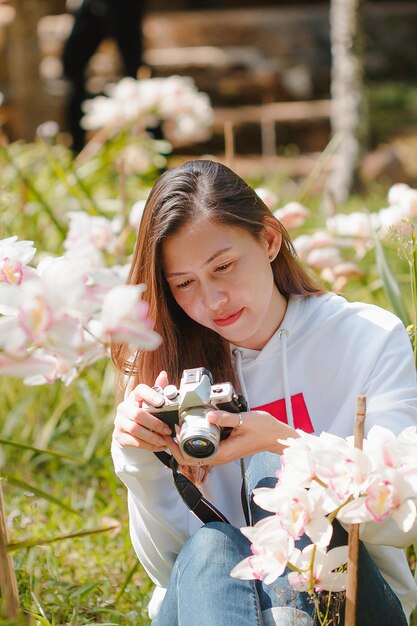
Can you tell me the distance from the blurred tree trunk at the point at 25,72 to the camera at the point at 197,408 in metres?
4.80

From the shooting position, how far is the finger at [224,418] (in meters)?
1.41

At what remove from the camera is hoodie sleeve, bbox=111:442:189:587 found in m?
1.68

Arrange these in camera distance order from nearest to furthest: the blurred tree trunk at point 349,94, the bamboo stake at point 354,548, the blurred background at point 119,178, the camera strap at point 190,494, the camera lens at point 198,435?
the bamboo stake at point 354,548, the camera lens at point 198,435, the camera strap at point 190,494, the blurred background at point 119,178, the blurred tree trunk at point 349,94

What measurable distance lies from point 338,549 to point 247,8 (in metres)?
7.42

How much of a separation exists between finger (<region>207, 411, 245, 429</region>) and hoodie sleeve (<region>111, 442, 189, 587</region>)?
0.28 metres

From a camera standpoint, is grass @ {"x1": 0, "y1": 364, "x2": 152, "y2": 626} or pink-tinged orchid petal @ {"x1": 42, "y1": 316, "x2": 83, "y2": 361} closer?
pink-tinged orchid petal @ {"x1": 42, "y1": 316, "x2": 83, "y2": 361}

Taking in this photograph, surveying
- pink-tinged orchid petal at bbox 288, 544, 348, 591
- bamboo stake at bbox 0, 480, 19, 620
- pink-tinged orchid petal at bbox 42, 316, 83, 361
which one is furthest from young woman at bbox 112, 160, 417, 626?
pink-tinged orchid petal at bbox 42, 316, 83, 361

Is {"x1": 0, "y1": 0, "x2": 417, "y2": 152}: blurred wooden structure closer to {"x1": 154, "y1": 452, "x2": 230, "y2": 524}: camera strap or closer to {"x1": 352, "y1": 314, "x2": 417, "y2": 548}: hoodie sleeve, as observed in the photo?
{"x1": 352, "y1": 314, "x2": 417, "y2": 548}: hoodie sleeve

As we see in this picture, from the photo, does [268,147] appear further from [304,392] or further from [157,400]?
[157,400]

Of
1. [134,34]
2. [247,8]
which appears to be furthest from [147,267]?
[247,8]

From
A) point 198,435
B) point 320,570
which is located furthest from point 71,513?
point 320,570

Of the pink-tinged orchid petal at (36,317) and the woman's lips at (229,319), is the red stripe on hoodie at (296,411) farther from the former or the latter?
the pink-tinged orchid petal at (36,317)

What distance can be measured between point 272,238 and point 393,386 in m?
0.36

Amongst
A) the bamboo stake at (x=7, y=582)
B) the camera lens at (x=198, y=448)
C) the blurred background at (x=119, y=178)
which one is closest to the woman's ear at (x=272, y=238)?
the blurred background at (x=119, y=178)
